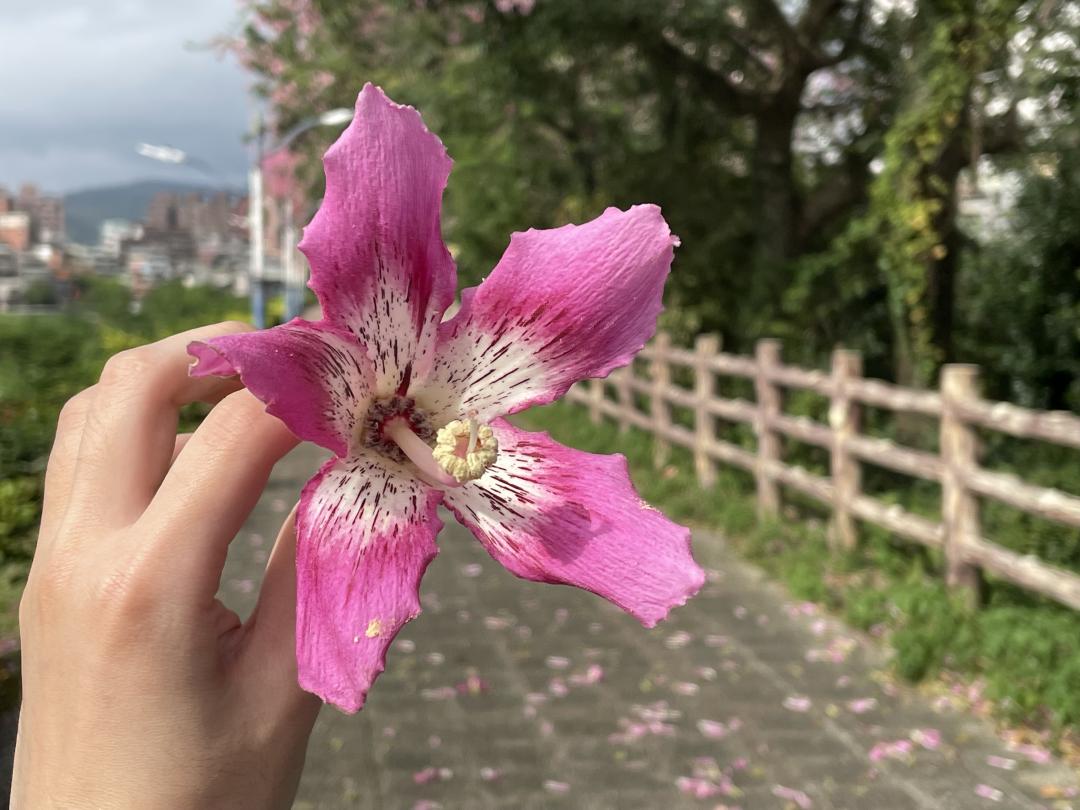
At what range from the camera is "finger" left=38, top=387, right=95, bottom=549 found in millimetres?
1069

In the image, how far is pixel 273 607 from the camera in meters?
1.07

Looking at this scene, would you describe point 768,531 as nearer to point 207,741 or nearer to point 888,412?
point 888,412

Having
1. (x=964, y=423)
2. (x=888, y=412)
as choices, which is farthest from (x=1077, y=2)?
(x=888, y=412)

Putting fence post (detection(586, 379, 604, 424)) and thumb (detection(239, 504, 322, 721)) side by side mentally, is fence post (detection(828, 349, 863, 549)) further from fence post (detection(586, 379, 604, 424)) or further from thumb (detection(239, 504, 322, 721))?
thumb (detection(239, 504, 322, 721))

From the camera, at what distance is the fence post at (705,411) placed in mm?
10383

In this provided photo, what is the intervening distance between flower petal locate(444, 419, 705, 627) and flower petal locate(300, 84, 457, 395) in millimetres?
143

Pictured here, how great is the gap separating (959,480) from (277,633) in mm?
6286

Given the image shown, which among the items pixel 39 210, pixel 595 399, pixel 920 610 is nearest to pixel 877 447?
pixel 920 610

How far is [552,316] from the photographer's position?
908mm

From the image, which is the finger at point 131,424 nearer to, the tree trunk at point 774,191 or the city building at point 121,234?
the city building at point 121,234

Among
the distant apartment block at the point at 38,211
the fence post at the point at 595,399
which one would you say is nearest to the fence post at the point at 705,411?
the fence post at the point at 595,399

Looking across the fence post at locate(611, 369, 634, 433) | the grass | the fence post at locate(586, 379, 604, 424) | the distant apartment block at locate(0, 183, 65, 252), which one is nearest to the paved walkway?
A: the grass

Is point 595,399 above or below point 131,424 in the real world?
below

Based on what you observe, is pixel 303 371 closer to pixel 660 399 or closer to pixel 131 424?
pixel 131 424
